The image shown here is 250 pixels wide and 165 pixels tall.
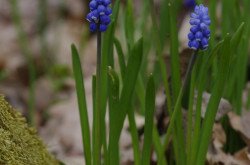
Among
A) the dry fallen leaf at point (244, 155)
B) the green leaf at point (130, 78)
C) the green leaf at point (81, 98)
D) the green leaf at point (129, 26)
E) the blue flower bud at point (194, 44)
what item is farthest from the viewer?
the dry fallen leaf at point (244, 155)

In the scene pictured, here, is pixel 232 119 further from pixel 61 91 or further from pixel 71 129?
pixel 61 91

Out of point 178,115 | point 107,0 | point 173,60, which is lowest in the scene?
point 178,115

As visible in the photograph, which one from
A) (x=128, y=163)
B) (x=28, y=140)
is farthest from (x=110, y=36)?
(x=128, y=163)

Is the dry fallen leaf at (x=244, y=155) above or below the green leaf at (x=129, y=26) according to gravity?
below

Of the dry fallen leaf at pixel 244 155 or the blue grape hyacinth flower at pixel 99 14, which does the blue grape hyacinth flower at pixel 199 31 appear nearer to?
the blue grape hyacinth flower at pixel 99 14

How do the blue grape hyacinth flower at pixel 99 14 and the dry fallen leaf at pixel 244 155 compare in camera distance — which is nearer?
the blue grape hyacinth flower at pixel 99 14

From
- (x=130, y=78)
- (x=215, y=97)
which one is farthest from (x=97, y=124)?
(x=215, y=97)

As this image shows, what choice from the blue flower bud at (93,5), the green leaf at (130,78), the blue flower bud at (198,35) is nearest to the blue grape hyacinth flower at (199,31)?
the blue flower bud at (198,35)

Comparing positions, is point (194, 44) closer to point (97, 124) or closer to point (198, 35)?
point (198, 35)
